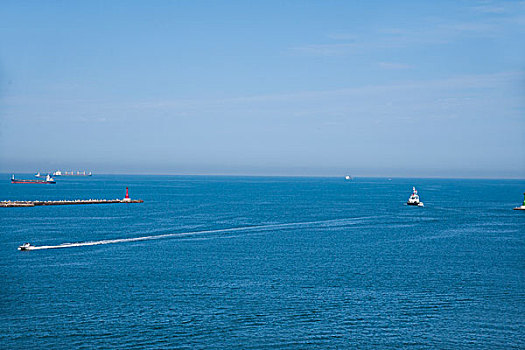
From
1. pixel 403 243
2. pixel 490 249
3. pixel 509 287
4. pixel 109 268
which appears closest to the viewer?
pixel 509 287

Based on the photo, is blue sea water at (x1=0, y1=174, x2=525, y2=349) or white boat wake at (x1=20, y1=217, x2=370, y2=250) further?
white boat wake at (x1=20, y1=217, x2=370, y2=250)

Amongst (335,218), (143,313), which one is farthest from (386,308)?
(335,218)

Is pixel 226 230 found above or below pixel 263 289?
above

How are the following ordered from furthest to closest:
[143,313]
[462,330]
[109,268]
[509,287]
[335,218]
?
[335,218]
[109,268]
[509,287]
[143,313]
[462,330]

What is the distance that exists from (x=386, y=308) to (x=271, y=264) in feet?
86.2

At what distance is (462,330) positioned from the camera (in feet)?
160

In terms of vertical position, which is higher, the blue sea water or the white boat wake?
the white boat wake

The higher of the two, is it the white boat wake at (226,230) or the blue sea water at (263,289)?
the white boat wake at (226,230)

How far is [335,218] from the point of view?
151 metres

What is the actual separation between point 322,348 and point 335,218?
108 m

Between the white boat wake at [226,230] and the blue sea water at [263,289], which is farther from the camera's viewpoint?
the white boat wake at [226,230]

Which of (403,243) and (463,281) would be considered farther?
(403,243)

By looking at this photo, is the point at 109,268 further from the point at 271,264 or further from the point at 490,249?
the point at 490,249

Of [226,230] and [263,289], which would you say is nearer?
[263,289]
